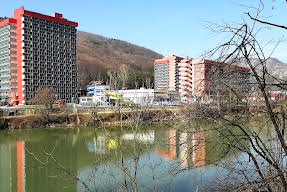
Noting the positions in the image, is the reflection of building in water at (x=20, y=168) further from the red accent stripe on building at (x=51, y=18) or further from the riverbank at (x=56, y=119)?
the red accent stripe on building at (x=51, y=18)

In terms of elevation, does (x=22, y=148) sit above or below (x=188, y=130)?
below

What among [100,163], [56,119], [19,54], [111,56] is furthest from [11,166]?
[111,56]

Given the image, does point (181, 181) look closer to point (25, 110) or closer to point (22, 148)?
point (22, 148)

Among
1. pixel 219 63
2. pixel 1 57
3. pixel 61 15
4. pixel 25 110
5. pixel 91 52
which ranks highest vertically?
pixel 91 52

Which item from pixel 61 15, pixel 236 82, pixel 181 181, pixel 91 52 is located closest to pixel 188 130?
pixel 236 82

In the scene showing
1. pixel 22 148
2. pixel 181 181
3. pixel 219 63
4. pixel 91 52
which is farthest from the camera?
pixel 91 52

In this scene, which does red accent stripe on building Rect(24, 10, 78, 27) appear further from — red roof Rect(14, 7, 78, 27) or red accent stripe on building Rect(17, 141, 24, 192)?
red accent stripe on building Rect(17, 141, 24, 192)

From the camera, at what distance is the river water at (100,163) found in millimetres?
4011

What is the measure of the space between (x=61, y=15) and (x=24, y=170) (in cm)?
3302

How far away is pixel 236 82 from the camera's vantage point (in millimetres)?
2371

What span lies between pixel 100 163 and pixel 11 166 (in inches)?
304

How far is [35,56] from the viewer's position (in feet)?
118

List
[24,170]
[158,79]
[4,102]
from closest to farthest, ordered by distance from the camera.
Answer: [24,170] < [4,102] < [158,79]

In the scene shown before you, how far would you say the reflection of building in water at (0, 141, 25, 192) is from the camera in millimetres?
9180
